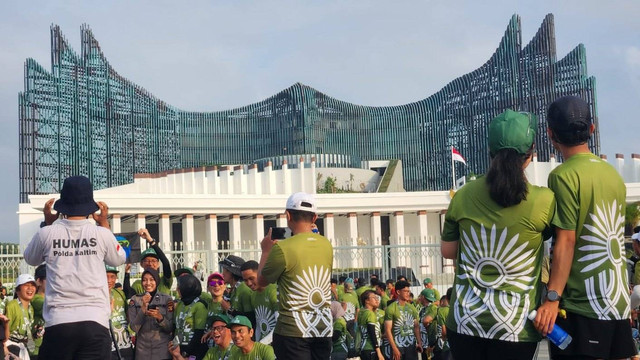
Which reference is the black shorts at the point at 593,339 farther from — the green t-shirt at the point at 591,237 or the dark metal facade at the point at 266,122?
the dark metal facade at the point at 266,122

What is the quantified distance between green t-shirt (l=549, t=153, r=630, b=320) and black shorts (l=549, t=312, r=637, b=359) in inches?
1.3

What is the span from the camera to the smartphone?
21.0 feet

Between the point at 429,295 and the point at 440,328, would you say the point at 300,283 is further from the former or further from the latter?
the point at 429,295

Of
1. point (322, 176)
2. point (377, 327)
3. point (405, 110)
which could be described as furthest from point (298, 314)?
point (405, 110)

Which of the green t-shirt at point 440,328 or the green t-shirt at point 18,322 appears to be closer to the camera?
the green t-shirt at point 18,322

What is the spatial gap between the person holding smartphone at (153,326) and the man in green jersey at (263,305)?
36.3 inches

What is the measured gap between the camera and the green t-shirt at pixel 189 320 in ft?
28.4

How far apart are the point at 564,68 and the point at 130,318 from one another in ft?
238

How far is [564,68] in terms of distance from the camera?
77188mm

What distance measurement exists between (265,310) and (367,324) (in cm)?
405

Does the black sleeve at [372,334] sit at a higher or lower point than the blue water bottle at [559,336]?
lower

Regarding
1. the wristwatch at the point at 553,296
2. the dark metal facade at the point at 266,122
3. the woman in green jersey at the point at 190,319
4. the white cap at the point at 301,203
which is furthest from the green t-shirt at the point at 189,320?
the dark metal facade at the point at 266,122

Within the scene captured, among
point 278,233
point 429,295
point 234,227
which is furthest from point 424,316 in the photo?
point 234,227

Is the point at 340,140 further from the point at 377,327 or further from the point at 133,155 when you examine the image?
the point at 377,327
